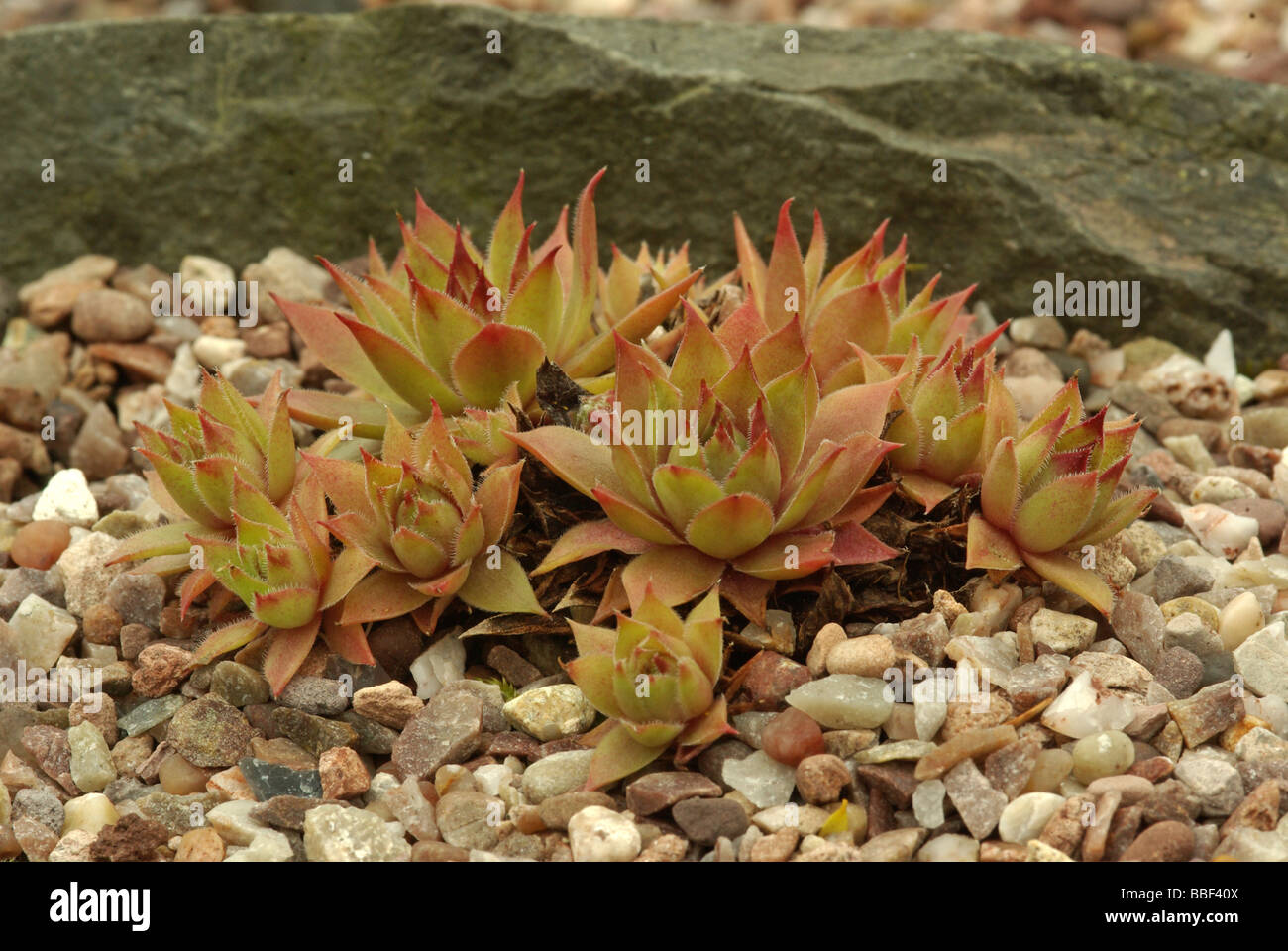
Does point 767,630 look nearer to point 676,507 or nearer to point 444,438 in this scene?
point 676,507

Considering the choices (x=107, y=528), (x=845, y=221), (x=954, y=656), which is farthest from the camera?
(x=845, y=221)

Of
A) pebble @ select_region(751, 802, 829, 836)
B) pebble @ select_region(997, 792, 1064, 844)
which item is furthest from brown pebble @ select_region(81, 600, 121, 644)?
pebble @ select_region(997, 792, 1064, 844)

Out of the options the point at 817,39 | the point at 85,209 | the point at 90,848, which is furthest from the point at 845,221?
the point at 90,848

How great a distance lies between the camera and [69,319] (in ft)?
12.9

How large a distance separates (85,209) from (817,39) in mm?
2367

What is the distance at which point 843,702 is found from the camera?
2230 millimetres

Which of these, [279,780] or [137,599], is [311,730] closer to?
[279,780]

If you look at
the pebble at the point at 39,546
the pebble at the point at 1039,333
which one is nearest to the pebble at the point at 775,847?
the pebble at the point at 39,546

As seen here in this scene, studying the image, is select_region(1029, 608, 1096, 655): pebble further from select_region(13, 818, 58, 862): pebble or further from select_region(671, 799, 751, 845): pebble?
select_region(13, 818, 58, 862): pebble

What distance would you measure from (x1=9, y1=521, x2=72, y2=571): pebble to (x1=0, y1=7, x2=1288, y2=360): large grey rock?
135 centimetres

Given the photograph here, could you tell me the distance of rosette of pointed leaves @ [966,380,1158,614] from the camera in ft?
7.79

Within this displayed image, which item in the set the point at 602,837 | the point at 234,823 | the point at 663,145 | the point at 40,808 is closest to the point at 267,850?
the point at 234,823

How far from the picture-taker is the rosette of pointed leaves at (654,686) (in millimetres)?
2111

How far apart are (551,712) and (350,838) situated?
44cm
